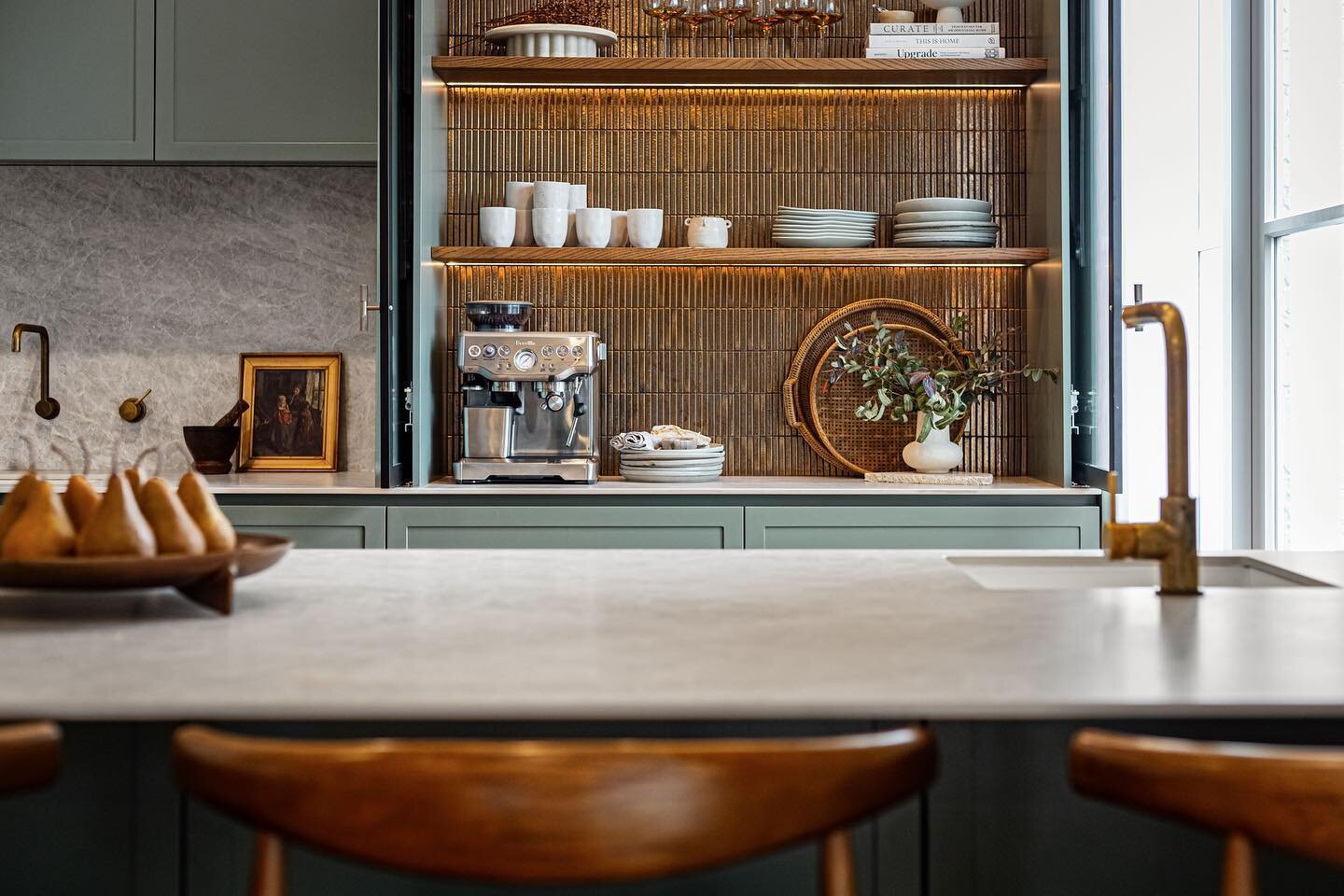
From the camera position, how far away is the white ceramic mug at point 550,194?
11.2 feet

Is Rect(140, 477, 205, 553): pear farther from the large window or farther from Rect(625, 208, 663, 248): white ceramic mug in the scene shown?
Rect(625, 208, 663, 248): white ceramic mug

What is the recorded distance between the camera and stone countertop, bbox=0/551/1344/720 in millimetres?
987

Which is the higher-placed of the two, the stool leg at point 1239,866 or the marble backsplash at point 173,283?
the marble backsplash at point 173,283

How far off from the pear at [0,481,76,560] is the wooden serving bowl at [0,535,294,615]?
23 mm

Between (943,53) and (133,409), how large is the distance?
246 cm

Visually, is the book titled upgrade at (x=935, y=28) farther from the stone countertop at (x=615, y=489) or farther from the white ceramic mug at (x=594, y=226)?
the stone countertop at (x=615, y=489)

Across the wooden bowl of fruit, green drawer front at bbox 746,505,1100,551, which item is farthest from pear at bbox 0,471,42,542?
green drawer front at bbox 746,505,1100,551

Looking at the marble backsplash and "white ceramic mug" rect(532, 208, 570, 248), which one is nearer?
"white ceramic mug" rect(532, 208, 570, 248)

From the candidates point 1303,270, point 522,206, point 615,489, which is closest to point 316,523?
point 615,489

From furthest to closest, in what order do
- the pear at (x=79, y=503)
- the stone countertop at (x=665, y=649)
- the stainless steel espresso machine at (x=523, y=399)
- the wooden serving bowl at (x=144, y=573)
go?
1. the stainless steel espresso machine at (x=523, y=399)
2. the pear at (x=79, y=503)
3. the wooden serving bowl at (x=144, y=573)
4. the stone countertop at (x=665, y=649)

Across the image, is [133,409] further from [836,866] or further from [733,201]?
[836,866]

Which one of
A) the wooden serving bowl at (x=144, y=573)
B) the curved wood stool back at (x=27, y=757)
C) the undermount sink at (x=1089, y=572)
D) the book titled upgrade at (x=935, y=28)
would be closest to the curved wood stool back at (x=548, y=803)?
the curved wood stool back at (x=27, y=757)

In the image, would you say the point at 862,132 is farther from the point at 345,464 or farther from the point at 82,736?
the point at 82,736

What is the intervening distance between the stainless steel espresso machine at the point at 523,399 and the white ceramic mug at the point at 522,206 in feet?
0.78
